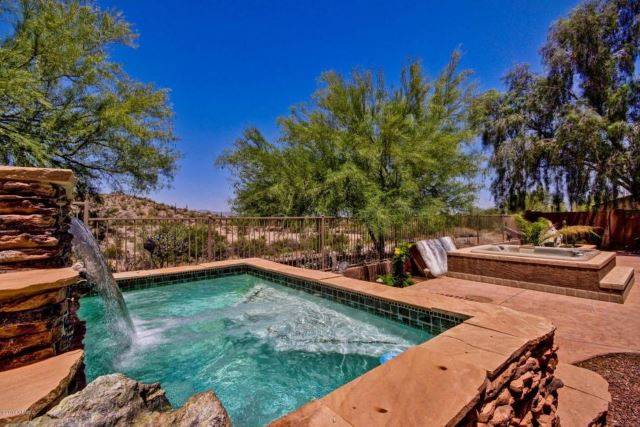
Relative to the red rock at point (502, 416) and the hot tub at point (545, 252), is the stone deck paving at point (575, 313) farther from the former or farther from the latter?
the red rock at point (502, 416)

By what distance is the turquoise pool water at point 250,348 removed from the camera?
86.4 inches

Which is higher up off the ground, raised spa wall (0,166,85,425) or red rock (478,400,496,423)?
raised spa wall (0,166,85,425)

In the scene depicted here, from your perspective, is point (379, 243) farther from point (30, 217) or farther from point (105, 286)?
point (30, 217)

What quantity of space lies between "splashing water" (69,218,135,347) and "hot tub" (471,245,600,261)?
6.41 meters

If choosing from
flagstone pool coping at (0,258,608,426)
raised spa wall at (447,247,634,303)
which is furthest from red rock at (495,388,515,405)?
raised spa wall at (447,247,634,303)

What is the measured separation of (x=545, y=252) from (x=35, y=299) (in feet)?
27.1

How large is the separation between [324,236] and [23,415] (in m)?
5.80

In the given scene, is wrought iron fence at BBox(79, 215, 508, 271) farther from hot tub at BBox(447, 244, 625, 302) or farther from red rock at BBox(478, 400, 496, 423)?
red rock at BBox(478, 400, 496, 423)

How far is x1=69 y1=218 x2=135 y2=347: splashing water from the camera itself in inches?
110

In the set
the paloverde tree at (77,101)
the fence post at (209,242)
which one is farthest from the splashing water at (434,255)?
the paloverde tree at (77,101)

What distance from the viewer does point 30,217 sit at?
1690mm

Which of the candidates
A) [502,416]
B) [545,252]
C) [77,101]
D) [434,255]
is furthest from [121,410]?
[77,101]

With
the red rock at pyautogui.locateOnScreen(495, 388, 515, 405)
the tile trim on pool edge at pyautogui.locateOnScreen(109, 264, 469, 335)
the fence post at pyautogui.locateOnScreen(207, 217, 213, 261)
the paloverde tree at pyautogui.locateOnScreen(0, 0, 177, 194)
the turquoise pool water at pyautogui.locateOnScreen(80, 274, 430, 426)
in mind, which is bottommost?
the turquoise pool water at pyautogui.locateOnScreen(80, 274, 430, 426)

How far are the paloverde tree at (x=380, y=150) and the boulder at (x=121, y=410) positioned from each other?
617 cm
